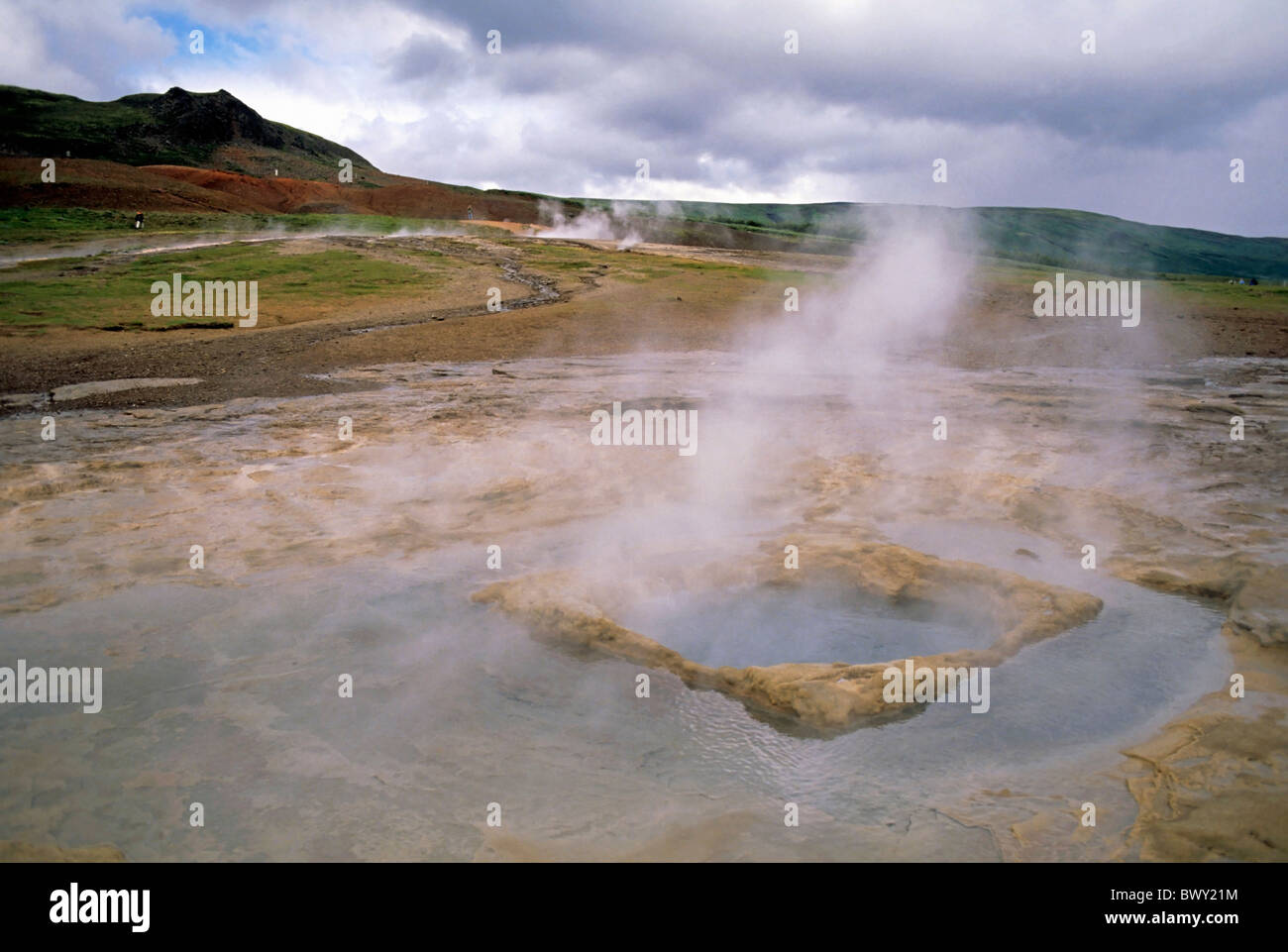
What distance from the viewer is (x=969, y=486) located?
641 centimetres

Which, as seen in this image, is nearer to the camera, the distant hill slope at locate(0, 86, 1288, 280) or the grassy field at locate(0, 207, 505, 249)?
the grassy field at locate(0, 207, 505, 249)

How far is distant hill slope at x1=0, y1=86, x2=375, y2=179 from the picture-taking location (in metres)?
52.0

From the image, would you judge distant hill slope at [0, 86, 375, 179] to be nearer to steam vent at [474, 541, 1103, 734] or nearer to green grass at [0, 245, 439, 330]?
green grass at [0, 245, 439, 330]

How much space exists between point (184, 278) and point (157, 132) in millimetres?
47138

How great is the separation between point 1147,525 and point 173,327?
48.0 feet

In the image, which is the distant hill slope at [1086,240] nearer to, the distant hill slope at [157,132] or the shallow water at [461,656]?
the distant hill slope at [157,132]

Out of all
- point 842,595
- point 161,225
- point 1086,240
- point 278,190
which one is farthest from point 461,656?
point 1086,240

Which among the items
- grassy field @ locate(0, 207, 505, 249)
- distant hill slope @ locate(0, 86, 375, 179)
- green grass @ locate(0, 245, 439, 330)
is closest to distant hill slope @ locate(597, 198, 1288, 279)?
distant hill slope @ locate(0, 86, 375, 179)

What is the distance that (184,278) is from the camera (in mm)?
18797

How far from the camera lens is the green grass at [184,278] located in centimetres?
1484

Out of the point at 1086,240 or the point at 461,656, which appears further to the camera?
the point at 1086,240

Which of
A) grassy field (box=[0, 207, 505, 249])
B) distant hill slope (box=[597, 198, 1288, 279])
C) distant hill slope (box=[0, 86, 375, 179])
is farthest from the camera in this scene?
distant hill slope (box=[597, 198, 1288, 279])

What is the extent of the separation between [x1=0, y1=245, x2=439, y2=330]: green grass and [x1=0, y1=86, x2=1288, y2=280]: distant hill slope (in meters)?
18.0

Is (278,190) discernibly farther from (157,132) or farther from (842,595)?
(842,595)
